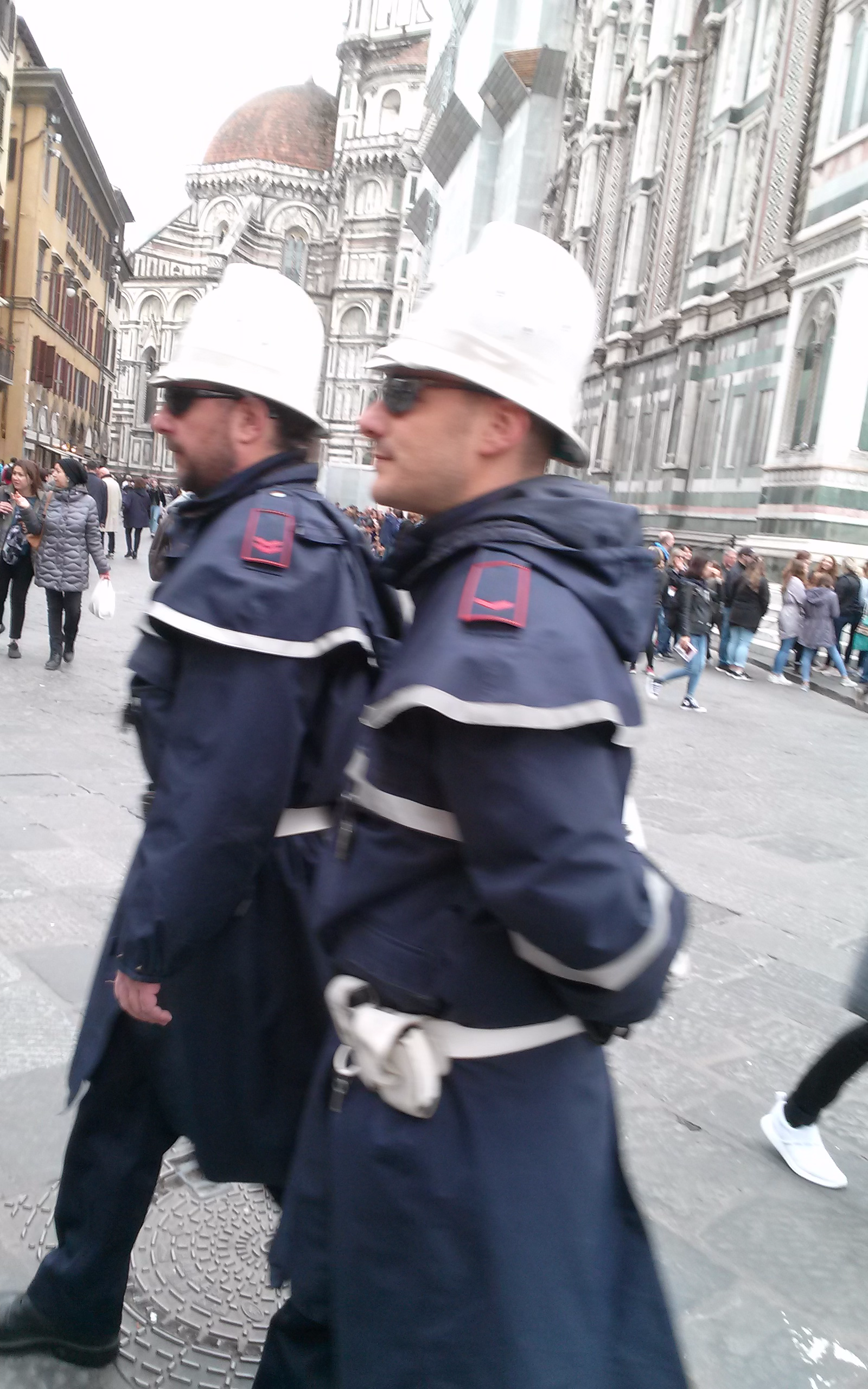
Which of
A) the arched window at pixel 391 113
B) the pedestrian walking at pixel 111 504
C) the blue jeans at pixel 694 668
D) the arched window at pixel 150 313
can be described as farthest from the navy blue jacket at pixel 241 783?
the arched window at pixel 150 313

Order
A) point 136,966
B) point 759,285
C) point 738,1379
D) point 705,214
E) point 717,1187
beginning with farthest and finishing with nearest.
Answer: point 705,214 < point 759,285 < point 717,1187 < point 738,1379 < point 136,966

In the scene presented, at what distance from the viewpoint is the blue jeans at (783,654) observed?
16047mm

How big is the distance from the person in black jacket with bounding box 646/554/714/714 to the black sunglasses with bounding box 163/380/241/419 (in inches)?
404

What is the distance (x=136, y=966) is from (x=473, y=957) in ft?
2.08

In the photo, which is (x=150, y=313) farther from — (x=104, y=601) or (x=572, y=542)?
(x=572, y=542)

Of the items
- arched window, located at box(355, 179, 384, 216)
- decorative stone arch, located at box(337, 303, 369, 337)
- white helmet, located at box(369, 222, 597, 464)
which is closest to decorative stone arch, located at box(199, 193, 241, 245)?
arched window, located at box(355, 179, 384, 216)

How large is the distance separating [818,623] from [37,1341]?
14.7 m

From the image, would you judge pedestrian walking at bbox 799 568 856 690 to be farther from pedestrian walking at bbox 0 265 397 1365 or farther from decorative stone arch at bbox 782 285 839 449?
pedestrian walking at bbox 0 265 397 1365

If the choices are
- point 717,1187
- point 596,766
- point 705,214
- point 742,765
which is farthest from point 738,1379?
point 705,214

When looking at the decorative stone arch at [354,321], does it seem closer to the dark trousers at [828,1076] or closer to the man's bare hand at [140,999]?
the dark trousers at [828,1076]

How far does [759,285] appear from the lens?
24516 mm

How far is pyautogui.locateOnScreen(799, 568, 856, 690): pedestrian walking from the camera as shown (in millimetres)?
15492

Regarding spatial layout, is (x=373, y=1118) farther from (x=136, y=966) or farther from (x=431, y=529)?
(x=431, y=529)

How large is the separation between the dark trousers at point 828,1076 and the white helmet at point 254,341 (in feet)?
6.80
